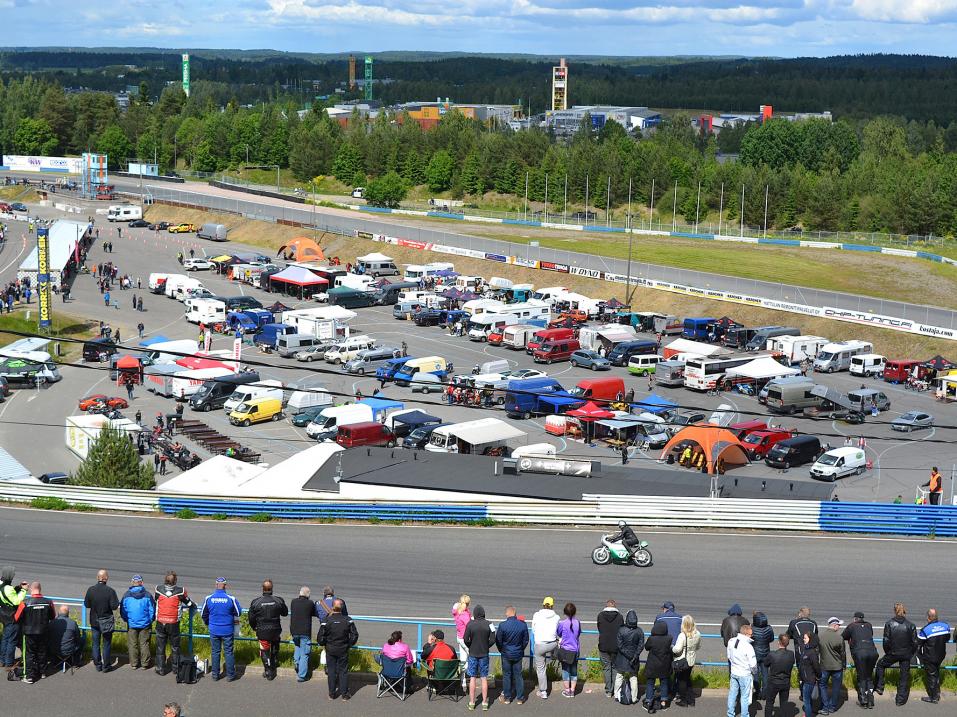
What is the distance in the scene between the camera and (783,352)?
153ft

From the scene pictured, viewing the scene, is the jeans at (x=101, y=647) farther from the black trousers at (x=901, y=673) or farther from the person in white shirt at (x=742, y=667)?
the black trousers at (x=901, y=673)

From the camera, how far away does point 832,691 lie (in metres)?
13.7

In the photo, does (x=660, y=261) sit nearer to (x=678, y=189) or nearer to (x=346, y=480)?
(x=678, y=189)

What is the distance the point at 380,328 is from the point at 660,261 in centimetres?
2339

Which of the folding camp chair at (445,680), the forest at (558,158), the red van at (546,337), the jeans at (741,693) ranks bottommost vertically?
the red van at (546,337)

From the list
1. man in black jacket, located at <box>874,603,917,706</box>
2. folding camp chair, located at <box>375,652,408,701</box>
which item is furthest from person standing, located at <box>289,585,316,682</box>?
man in black jacket, located at <box>874,603,917,706</box>

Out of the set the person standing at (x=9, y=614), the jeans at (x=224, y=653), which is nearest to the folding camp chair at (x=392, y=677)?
the jeans at (x=224, y=653)

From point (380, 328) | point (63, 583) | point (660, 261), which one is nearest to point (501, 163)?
point (660, 261)

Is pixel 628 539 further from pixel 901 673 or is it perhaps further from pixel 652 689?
pixel 901 673

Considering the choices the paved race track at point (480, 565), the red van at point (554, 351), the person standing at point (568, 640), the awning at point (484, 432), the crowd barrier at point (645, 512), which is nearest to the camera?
the person standing at point (568, 640)

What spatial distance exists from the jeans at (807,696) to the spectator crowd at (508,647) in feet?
0.04

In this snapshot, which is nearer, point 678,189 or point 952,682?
point 952,682

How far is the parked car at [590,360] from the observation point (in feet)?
147

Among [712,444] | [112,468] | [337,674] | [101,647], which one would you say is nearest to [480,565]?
[337,674]
